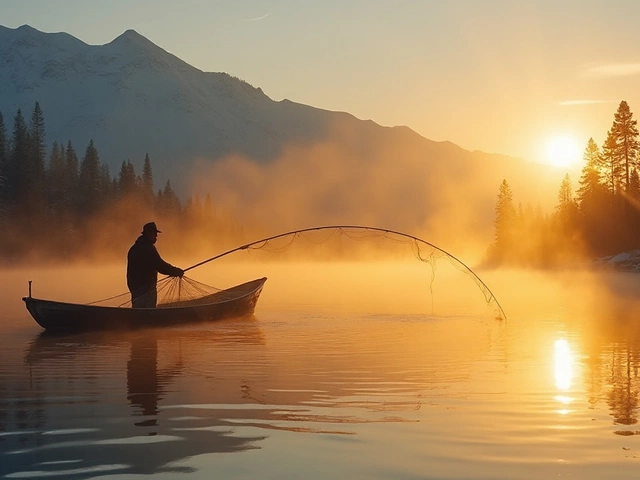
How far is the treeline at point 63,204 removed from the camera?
9250 cm

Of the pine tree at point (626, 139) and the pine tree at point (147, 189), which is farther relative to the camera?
the pine tree at point (147, 189)

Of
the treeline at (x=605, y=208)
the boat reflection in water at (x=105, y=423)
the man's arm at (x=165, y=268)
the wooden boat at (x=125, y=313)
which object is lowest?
the boat reflection in water at (x=105, y=423)

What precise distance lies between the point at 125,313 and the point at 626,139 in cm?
7624

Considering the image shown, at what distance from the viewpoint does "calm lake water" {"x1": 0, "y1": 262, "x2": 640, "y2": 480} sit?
877cm

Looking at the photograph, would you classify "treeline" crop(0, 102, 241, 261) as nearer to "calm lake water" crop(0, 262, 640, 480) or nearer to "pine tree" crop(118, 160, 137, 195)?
"pine tree" crop(118, 160, 137, 195)

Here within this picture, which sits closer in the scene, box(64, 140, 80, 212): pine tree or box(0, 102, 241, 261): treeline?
box(0, 102, 241, 261): treeline

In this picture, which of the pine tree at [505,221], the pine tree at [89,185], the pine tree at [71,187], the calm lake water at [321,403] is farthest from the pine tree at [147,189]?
the calm lake water at [321,403]

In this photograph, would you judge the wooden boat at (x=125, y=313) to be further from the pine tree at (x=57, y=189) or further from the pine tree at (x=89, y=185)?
the pine tree at (x=89, y=185)

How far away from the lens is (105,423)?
10633 millimetres

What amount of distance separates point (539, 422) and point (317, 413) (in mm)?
2992

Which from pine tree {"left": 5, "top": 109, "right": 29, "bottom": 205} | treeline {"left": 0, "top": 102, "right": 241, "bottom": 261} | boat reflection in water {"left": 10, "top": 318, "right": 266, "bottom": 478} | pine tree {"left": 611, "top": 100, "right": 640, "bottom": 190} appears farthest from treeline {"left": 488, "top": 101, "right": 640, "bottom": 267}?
boat reflection in water {"left": 10, "top": 318, "right": 266, "bottom": 478}

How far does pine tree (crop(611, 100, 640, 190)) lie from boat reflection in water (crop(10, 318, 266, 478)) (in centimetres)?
7843

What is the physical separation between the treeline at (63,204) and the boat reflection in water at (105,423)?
3119 inches

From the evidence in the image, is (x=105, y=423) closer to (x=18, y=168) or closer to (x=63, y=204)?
(x=18, y=168)
